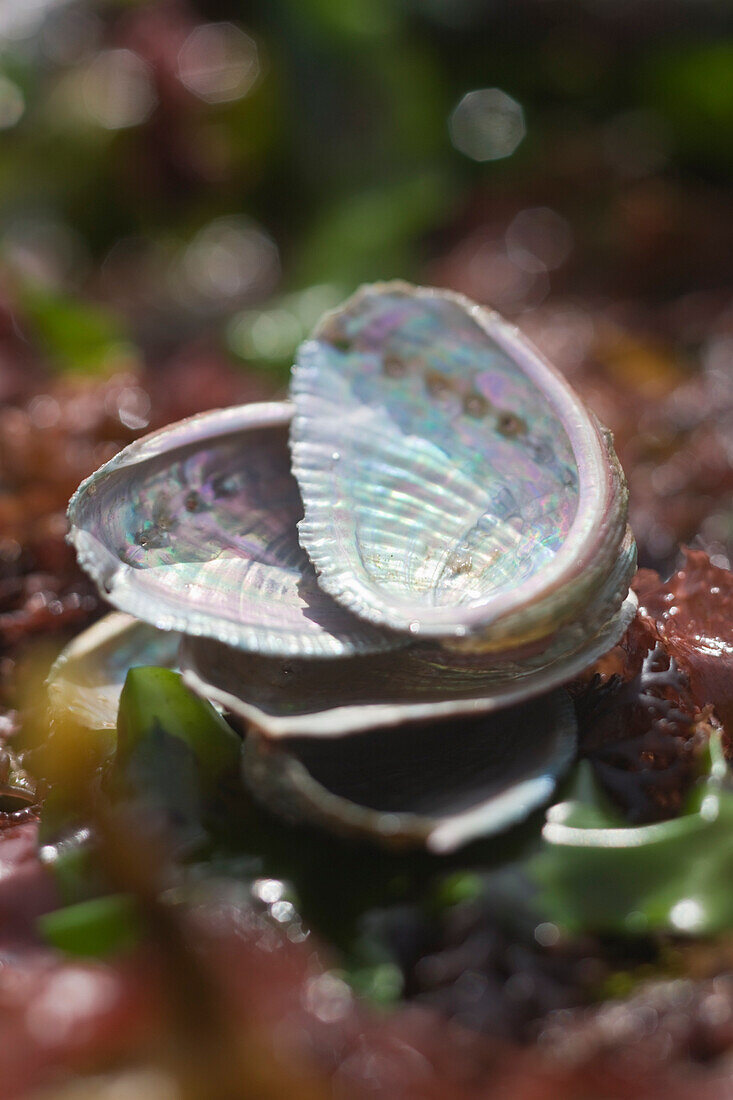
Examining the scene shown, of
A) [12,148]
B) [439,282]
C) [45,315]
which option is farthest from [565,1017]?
[12,148]

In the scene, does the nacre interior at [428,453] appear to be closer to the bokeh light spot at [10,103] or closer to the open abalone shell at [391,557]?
the open abalone shell at [391,557]

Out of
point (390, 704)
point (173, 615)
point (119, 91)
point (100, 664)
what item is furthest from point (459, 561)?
point (119, 91)

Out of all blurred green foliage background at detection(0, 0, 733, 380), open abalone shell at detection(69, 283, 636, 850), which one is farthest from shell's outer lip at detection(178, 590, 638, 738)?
blurred green foliage background at detection(0, 0, 733, 380)

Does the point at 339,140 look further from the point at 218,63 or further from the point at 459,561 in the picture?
the point at 459,561

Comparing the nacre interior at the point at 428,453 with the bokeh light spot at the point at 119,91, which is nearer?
the nacre interior at the point at 428,453

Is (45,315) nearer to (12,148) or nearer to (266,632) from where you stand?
(12,148)

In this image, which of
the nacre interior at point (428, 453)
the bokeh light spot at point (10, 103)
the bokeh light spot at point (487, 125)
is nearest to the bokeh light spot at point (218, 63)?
the bokeh light spot at point (10, 103)

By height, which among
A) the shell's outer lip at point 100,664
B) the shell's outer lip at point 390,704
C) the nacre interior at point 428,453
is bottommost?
the shell's outer lip at point 100,664

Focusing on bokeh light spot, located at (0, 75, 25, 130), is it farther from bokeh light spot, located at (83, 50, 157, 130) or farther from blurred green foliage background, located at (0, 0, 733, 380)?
bokeh light spot, located at (83, 50, 157, 130)
